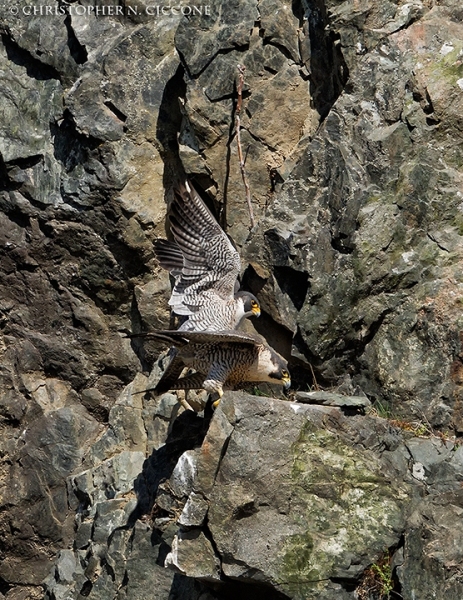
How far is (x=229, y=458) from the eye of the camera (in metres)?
7.59

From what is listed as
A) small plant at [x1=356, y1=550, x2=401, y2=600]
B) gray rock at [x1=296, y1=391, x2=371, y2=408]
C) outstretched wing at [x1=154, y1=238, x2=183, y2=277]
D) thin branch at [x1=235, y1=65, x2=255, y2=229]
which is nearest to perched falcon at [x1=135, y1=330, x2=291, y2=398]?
gray rock at [x1=296, y1=391, x2=371, y2=408]

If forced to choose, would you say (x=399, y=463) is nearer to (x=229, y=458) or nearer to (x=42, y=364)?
(x=229, y=458)

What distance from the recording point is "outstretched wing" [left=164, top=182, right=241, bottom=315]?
919cm

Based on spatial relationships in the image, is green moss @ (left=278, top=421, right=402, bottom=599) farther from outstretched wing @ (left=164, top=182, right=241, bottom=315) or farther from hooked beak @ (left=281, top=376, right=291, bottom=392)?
outstretched wing @ (left=164, top=182, right=241, bottom=315)

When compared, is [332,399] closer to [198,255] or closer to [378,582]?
[378,582]

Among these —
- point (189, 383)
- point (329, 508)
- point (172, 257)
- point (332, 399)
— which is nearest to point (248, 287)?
point (172, 257)

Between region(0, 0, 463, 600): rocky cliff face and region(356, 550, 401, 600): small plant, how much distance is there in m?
0.02

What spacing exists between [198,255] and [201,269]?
0.13 metres

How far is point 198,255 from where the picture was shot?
368 inches

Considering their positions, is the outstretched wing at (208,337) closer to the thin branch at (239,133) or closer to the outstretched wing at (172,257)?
the outstretched wing at (172,257)

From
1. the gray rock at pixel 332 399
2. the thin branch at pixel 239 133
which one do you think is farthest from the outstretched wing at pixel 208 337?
the thin branch at pixel 239 133

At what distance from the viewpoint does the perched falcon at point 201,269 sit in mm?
9039

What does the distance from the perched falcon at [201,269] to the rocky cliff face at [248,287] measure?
0.40 m

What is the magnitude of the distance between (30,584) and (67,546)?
24.9 inches
